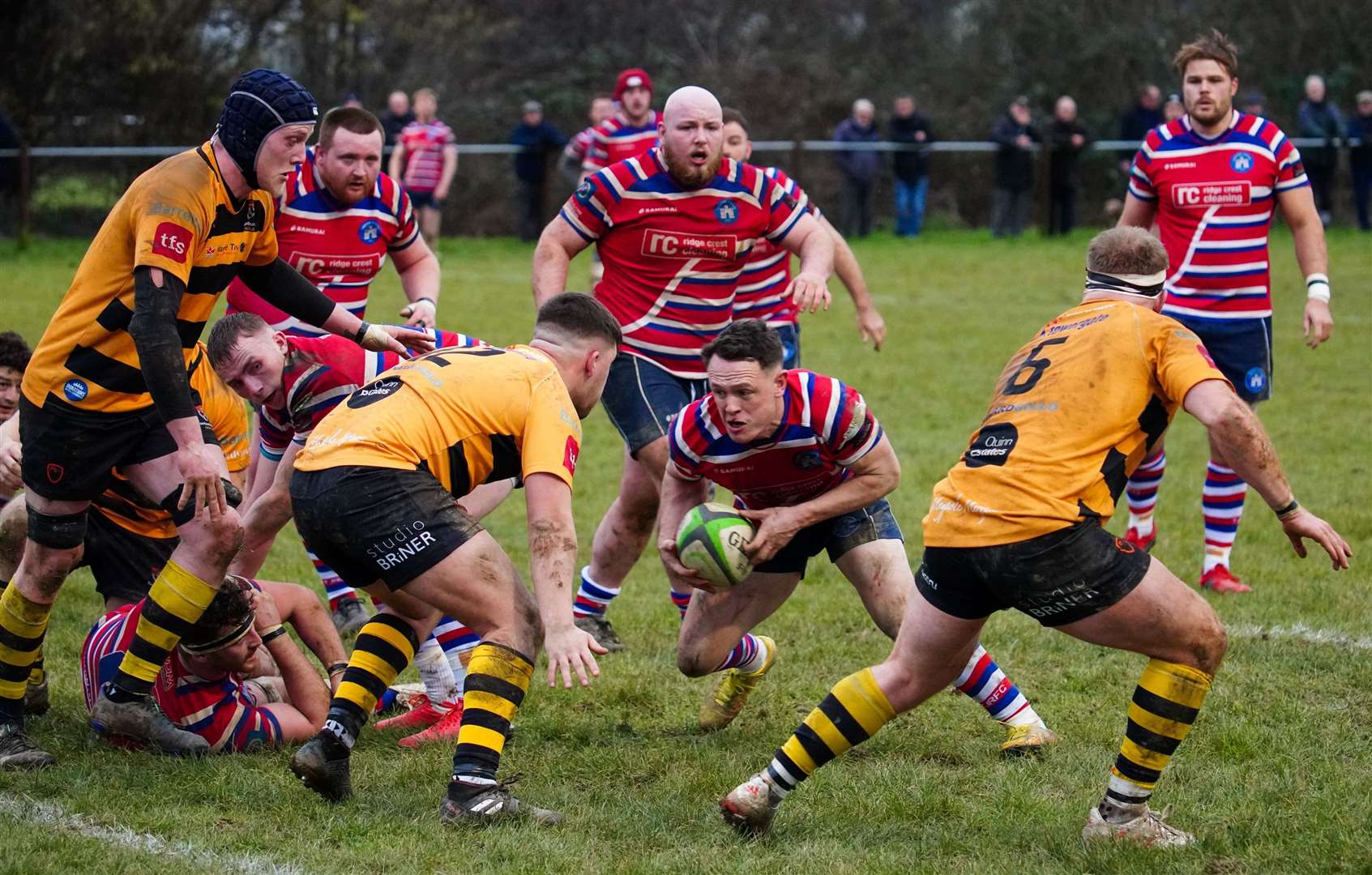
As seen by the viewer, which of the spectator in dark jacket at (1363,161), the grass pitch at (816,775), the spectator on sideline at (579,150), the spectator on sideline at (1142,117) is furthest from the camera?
the spectator on sideline at (1142,117)

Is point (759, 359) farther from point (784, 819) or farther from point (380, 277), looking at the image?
point (380, 277)

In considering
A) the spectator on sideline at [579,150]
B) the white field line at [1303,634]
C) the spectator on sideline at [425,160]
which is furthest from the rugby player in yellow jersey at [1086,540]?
the spectator on sideline at [425,160]

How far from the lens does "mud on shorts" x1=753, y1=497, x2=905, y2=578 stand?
17.9 feet

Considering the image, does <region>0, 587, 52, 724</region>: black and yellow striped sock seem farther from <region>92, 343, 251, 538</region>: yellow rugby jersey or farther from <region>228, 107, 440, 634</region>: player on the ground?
<region>228, 107, 440, 634</region>: player on the ground

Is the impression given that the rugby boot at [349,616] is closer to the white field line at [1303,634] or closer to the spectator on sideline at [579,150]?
the white field line at [1303,634]

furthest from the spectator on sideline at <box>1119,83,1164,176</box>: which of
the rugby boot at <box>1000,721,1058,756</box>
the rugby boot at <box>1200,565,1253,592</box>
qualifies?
the rugby boot at <box>1000,721,1058,756</box>

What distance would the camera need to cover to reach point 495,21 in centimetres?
3141

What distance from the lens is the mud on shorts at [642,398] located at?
664cm

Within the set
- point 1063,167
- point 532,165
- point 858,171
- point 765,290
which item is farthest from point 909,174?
point 765,290

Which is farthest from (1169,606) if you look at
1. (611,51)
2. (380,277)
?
(611,51)

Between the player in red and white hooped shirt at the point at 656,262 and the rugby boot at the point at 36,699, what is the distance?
2.18m

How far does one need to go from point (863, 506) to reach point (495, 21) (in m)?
27.8

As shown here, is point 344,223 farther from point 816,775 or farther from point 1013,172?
→ point 1013,172

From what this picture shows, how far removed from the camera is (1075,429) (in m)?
4.30
